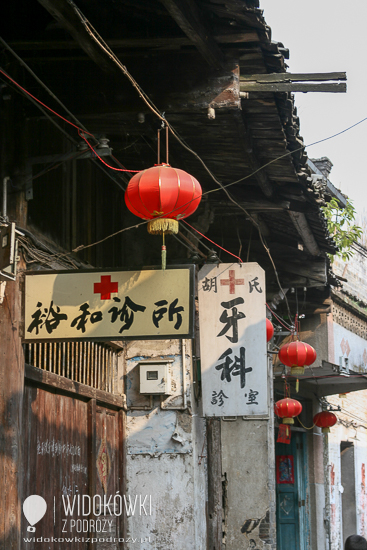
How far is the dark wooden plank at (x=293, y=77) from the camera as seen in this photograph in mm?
6780

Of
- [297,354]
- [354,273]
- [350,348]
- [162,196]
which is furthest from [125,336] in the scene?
[354,273]

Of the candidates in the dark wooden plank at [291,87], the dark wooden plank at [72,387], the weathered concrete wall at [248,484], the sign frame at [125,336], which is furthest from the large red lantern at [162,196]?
the weathered concrete wall at [248,484]

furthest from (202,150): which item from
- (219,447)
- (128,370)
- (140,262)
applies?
(219,447)

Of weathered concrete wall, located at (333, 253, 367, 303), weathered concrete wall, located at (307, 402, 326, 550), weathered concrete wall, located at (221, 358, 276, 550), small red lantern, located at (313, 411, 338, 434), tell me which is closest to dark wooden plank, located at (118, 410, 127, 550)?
weathered concrete wall, located at (221, 358, 276, 550)

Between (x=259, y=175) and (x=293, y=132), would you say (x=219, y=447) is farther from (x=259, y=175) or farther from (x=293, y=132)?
(x=293, y=132)

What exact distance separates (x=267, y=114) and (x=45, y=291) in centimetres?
314

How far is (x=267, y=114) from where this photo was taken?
768 cm

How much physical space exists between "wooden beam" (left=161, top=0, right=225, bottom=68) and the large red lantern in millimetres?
1221

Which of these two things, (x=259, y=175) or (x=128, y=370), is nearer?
(x=259, y=175)

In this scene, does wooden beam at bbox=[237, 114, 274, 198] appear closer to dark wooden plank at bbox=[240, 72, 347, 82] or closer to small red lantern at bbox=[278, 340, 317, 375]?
dark wooden plank at bbox=[240, 72, 347, 82]

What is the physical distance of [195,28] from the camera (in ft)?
20.5

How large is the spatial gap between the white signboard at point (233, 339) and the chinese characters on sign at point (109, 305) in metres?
2.75

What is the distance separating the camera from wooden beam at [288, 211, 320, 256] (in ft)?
34.8

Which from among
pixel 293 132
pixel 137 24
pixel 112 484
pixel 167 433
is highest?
pixel 137 24
